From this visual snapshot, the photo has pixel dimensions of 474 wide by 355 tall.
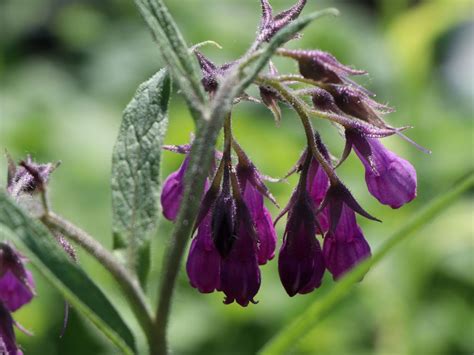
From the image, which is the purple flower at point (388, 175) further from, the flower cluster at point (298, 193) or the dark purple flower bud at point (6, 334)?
the dark purple flower bud at point (6, 334)

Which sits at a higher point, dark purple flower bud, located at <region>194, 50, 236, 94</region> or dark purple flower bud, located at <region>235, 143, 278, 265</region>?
dark purple flower bud, located at <region>194, 50, 236, 94</region>

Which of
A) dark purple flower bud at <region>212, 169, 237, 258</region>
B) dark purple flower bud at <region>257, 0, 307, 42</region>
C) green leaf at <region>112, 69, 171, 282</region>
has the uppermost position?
dark purple flower bud at <region>257, 0, 307, 42</region>

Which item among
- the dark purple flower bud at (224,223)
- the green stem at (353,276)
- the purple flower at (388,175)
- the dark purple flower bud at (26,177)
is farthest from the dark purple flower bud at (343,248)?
the dark purple flower bud at (26,177)

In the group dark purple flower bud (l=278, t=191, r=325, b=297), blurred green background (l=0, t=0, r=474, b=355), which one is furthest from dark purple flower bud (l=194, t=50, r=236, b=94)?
blurred green background (l=0, t=0, r=474, b=355)

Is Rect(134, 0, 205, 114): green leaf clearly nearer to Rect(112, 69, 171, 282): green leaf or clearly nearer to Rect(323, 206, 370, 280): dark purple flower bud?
Rect(112, 69, 171, 282): green leaf

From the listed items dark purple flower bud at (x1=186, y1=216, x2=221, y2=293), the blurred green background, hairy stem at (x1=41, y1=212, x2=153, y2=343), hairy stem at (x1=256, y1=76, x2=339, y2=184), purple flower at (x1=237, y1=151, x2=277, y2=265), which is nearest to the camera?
hairy stem at (x1=41, y1=212, x2=153, y2=343)
